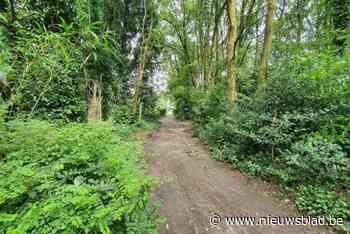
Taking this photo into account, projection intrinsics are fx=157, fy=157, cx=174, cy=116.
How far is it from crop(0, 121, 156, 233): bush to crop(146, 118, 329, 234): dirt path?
796 millimetres

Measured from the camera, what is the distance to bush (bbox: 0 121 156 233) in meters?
0.97

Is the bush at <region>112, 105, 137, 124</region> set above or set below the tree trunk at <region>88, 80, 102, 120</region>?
below

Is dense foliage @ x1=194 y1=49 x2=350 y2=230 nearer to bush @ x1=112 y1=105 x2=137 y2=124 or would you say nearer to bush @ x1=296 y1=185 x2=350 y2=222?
bush @ x1=296 y1=185 x2=350 y2=222

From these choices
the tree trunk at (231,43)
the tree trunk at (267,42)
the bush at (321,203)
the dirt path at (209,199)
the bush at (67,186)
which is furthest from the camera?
the tree trunk at (231,43)

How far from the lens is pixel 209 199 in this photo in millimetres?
2713

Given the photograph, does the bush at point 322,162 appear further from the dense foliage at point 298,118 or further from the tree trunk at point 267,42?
the tree trunk at point 267,42

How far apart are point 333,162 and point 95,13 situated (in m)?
6.99

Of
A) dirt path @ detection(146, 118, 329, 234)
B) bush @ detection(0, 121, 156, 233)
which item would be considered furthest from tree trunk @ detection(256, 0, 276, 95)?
bush @ detection(0, 121, 156, 233)

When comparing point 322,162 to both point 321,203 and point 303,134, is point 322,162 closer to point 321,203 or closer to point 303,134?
point 321,203

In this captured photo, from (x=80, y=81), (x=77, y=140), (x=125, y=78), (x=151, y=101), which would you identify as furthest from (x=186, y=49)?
(x=77, y=140)

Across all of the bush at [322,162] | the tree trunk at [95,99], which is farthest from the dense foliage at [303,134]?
the tree trunk at [95,99]

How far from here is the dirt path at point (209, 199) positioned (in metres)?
2.08

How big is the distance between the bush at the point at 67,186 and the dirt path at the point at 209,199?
796 mm

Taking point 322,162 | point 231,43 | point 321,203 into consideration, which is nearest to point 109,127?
point 321,203
